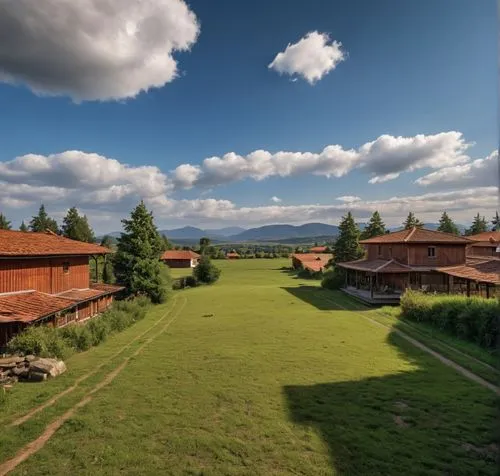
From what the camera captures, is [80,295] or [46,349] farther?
[80,295]

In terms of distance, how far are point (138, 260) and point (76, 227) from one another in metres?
41.1

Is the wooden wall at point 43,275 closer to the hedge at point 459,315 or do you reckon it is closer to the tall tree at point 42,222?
the hedge at point 459,315

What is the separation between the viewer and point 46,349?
1595 centimetres

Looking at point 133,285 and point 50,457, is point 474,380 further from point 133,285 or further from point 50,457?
point 133,285

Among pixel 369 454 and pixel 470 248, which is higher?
pixel 470 248

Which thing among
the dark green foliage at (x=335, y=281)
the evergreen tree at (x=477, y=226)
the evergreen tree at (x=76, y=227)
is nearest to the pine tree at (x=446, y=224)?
the evergreen tree at (x=477, y=226)

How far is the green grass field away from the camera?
25.6 ft

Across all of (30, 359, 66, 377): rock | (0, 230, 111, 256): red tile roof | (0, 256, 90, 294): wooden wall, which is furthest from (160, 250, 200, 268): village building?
(30, 359, 66, 377): rock

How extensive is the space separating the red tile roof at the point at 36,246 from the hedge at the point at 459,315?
23272 millimetres

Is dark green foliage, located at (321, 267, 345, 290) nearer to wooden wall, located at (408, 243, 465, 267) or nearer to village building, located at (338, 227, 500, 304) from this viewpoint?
village building, located at (338, 227, 500, 304)

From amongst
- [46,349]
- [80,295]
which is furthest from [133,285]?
[46,349]

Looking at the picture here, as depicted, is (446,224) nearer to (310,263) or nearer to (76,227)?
(310,263)

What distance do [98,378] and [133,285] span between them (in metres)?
24.4

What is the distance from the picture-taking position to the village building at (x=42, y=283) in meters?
17.8
